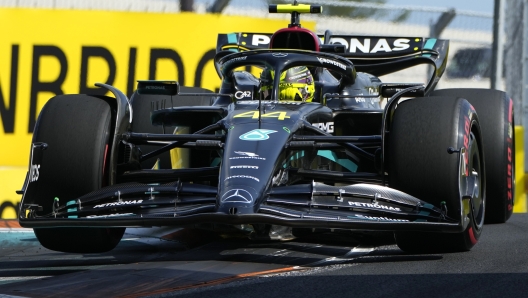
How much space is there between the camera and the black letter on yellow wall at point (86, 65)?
10.1 meters

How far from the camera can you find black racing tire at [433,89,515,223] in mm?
7590

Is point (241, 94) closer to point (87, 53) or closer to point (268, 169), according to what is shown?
point (268, 169)

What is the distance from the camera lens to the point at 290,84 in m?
7.26

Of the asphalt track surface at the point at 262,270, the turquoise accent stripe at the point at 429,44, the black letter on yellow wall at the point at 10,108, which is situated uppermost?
the turquoise accent stripe at the point at 429,44

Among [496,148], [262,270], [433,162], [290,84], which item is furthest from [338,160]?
[262,270]

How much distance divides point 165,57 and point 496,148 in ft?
12.6

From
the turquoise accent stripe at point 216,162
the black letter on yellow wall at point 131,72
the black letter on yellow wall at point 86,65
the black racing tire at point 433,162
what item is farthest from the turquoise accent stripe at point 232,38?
the black racing tire at point 433,162

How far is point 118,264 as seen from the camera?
5797 mm

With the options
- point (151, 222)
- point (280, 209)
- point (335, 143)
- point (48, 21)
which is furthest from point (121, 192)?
point (48, 21)

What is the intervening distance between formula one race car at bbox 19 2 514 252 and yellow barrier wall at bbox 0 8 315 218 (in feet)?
10.1

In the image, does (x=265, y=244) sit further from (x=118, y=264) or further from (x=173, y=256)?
(x=118, y=264)

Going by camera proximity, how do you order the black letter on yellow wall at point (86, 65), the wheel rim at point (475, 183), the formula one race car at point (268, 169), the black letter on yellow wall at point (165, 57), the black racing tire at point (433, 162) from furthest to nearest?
the black letter on yellow wall at point (165, 57)
the black letter on yellow wall at point (86, 65)
the wheel rim at point (475, 183)
the black racing tire at point (433, 162)
the formula one race car at point (268, 169)

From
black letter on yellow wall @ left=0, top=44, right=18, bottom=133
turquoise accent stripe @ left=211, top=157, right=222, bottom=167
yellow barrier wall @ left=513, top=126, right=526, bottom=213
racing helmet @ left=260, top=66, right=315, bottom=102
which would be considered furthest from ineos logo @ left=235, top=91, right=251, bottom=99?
yellow barrier wall @ left=513, top=126, right=526, bottom=213

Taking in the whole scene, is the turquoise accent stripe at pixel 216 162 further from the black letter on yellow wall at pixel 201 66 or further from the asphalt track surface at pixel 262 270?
the black letter on yellow wall at pixel 201 66
